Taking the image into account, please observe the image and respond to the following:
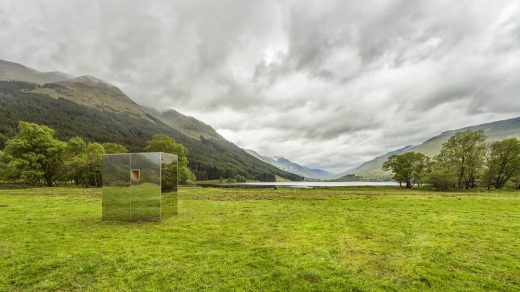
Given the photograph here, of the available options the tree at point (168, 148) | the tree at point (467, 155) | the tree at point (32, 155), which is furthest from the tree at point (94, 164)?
the tree at point (467, 155)

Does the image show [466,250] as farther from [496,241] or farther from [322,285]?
[322,285]

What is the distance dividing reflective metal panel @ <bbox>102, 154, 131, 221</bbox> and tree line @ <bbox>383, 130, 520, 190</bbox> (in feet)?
242

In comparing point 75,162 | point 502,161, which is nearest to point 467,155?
point 502,161

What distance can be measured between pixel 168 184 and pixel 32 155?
6428 centimetres

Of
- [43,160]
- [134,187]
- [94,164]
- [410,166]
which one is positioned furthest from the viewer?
[410,166]

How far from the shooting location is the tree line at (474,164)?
67.6 metres

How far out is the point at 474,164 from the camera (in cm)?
7044

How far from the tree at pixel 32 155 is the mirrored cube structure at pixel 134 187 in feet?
194

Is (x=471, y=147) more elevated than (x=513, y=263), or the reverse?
(x=471, y=147)

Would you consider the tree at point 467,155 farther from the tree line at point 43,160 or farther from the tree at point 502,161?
the tree line at point 43,160

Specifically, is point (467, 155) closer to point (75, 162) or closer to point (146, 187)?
point (146, 187)

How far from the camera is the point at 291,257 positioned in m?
10.9

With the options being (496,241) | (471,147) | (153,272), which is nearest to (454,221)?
(496,241)

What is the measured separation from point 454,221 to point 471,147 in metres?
67.9
